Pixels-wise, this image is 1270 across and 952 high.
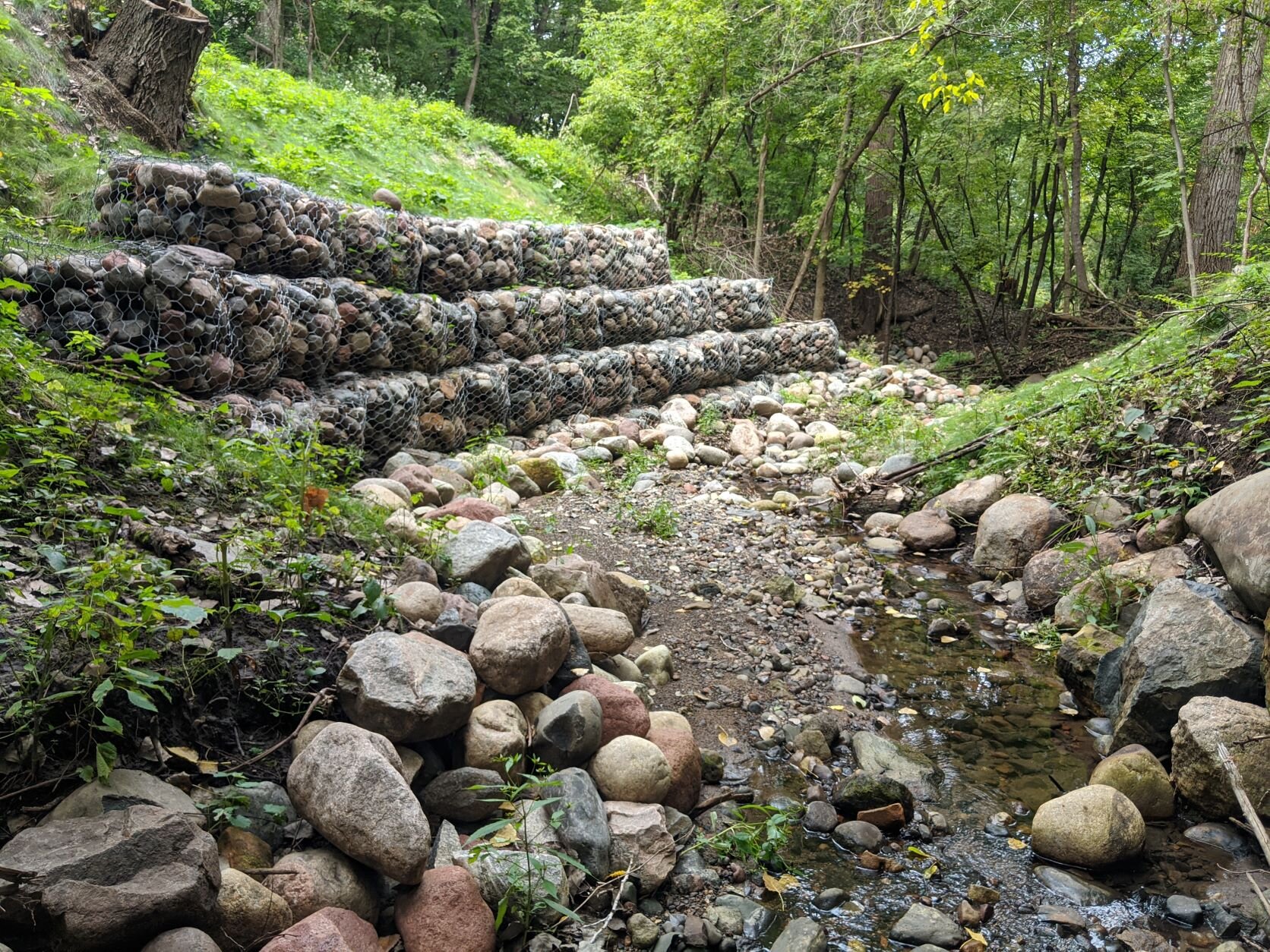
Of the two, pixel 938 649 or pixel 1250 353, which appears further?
pixel 1250 353

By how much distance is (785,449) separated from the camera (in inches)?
340

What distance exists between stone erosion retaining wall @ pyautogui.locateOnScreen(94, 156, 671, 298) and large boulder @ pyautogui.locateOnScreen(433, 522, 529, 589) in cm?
261

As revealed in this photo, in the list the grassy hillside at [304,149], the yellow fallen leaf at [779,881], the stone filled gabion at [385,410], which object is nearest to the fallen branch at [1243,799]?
the yellow fallen leaf at [779,881]

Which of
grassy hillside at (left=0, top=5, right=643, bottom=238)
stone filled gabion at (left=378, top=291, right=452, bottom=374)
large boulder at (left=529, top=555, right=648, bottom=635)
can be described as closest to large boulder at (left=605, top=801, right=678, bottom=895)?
large boulder at (left=529, top=555, right=648, bottom=635)

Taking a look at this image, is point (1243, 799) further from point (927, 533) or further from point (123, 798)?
point (927, 533)

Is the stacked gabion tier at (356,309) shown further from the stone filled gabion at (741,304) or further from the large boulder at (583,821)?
the large boulder at (583,821)

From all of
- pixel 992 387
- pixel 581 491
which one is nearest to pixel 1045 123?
pixel 992 387

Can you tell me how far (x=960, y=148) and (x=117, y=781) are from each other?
41.4 ft

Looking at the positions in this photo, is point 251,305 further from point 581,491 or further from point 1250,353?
point 1250,353

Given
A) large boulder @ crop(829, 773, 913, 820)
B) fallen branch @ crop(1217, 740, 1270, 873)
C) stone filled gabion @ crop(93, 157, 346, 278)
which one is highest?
stone filled gabion @ crop(93, 157, 346, 278)

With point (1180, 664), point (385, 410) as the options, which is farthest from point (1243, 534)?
point (385, 410)

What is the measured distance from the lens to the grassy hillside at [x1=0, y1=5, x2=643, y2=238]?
5.11 metres

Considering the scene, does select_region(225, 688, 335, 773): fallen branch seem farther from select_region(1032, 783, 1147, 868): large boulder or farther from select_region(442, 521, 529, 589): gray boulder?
select_region(1032, 783, 1147, 868): large boulder

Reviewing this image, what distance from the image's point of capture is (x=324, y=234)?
18.6 feet
